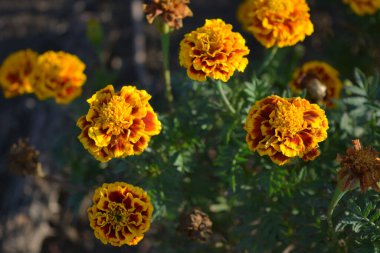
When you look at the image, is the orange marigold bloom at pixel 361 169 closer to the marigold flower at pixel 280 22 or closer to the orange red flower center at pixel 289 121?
the orange red flower center at pixel 289 121

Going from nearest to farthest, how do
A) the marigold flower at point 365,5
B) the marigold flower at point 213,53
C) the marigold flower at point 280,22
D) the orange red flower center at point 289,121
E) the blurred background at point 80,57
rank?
the orange red flower center at point 289,121, the marigold flower at point 213,53, the marigold flower at point 280,22, the marigold flower at point 365,5, the blurred background at point 80,57

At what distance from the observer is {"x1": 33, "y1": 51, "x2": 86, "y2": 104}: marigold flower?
2773mm

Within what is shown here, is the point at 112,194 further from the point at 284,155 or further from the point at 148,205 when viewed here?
the point at 284,155

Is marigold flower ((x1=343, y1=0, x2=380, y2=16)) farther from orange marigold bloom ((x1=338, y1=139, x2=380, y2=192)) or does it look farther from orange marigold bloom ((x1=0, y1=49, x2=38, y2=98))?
orange marigold bloom ((x1=0, y1=49, x2=38, y2=98))

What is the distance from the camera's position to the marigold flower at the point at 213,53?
2.20 meters

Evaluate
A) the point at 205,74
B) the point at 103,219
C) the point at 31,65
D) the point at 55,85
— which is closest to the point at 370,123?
the point at 205,74

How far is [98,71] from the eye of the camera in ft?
12.1

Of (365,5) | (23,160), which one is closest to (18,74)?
(23,160)

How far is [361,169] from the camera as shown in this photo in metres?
1.96

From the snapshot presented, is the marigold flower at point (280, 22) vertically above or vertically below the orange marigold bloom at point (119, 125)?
above

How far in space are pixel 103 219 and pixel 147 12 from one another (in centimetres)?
97

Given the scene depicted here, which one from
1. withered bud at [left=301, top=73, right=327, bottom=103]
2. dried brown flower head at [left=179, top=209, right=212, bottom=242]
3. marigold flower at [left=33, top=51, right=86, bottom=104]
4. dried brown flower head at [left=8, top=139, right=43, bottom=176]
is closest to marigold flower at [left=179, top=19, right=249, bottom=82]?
withered bud at [left=301, top=73, right=327, bottom=103]

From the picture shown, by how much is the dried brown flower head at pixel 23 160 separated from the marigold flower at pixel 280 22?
1218mm

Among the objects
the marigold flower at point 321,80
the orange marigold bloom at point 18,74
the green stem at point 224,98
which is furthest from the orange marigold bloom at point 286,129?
the orange marigold bloom at point 18,74
